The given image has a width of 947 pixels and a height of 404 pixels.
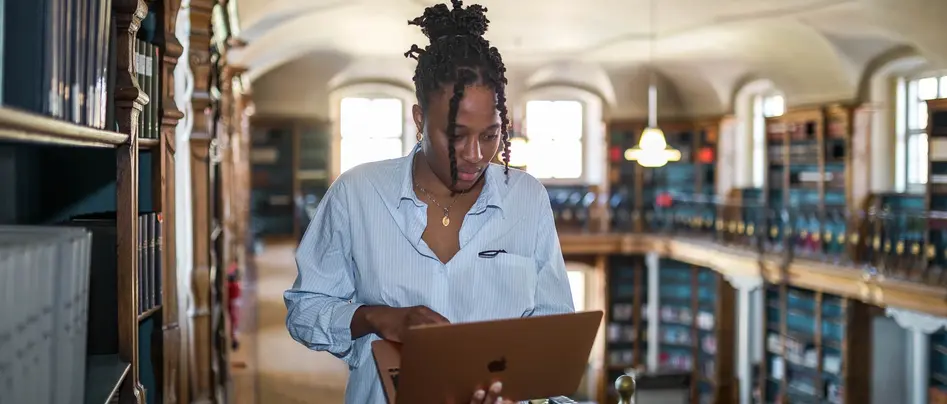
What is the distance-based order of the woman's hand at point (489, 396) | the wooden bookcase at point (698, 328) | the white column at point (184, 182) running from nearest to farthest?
the woman's hand at point (489, 396), the white column at point (184, 182), the wooden bookcase at point (698, 328)

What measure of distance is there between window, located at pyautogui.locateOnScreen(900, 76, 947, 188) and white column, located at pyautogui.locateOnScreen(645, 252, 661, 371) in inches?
216

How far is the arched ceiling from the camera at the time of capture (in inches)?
374

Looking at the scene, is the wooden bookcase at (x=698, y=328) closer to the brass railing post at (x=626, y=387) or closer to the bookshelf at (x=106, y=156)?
the brass railing post at (x=626, y=387)

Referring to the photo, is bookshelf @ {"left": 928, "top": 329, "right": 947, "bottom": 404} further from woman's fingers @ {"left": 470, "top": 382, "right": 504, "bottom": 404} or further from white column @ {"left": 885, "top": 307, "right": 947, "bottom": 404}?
woman's fingers @ {"left": 470, "top": 382, "right": 504, "bottom": 404}

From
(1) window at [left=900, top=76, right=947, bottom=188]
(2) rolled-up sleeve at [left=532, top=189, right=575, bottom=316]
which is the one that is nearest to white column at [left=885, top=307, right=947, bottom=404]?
(1) window at [left=900, top=76, right=947, bottom=188]

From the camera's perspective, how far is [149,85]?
292 centimetres

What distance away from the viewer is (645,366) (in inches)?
639

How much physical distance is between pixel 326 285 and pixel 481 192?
0.37 metres

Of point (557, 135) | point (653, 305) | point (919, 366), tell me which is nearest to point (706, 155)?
point (557, 135)

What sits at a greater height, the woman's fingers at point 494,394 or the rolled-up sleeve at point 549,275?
the rolled-up sleeve at point 549,275

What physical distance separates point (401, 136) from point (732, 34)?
251 inches

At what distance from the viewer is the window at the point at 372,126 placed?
15789 mm

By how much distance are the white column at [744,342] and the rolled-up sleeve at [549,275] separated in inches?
450

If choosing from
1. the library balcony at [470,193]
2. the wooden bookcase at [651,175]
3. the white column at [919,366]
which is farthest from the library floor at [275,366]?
the wooden bookcase at [651,175]
